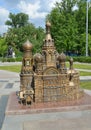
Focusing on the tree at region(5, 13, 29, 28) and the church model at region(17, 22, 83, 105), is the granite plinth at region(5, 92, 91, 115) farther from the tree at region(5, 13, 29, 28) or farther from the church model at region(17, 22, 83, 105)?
the tree at region(5, 13, 29, 28)

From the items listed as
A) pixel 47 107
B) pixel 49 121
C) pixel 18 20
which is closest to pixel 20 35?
pixel 18 20

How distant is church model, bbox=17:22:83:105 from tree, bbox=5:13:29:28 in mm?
71681

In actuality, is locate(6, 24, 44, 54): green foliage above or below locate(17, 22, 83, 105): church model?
above

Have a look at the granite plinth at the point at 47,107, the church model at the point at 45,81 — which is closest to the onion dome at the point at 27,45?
the church model at the point at 45,81

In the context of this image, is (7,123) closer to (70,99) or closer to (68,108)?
(68,108)

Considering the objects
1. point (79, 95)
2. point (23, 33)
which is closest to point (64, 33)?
point (23, 33)

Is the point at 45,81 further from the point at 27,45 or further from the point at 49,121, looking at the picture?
the point at 49,121

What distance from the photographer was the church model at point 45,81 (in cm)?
1084

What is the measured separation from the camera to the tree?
82.2m

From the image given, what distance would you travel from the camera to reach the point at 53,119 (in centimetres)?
930

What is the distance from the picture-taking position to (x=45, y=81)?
10.9 meters

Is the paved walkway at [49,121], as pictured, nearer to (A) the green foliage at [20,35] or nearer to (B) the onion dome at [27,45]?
(B) the onion dome at [27,45]

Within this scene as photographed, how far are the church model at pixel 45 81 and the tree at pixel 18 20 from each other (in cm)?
7168

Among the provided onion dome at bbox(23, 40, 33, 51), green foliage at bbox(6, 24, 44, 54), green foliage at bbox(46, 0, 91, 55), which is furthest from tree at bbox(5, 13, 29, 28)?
onion dome at bbox(23, 40, 33, 51)
